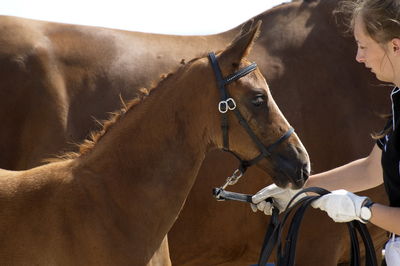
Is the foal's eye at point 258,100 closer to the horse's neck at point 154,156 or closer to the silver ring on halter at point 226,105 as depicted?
the silver ring on halter at point 226,105

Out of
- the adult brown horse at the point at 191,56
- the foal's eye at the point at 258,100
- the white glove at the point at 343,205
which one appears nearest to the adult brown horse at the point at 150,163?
the foal's eye at the point at 258,100

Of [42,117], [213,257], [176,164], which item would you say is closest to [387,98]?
[213,257]

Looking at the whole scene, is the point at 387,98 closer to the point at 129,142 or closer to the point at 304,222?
the point at 304,222

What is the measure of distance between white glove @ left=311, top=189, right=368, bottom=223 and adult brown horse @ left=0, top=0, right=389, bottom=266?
181cm

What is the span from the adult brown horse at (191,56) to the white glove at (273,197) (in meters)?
1.13

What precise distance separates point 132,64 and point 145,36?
334mm

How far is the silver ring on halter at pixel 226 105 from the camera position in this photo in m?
3.34

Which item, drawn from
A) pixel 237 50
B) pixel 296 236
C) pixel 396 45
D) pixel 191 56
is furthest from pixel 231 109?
pixel 191 56

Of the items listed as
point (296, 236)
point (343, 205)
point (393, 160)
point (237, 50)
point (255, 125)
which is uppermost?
point (237, 50)

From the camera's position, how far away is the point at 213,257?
4.73 meters

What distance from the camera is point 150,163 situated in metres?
3.35

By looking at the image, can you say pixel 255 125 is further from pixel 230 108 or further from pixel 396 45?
pixel 396 45

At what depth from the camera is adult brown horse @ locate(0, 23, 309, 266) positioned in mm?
3199

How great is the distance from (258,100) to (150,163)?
2.04ft
